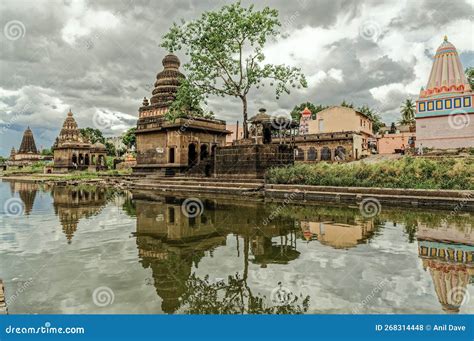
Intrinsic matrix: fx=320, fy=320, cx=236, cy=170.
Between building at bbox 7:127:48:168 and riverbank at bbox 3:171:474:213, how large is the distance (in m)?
59.5

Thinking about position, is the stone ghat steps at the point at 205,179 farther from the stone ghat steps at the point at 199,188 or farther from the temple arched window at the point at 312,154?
the temple arched window at the point at 312,154

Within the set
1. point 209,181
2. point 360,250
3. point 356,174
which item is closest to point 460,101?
point 356,174

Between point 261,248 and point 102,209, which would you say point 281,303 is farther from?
point 102,209

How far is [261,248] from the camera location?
6.25 m

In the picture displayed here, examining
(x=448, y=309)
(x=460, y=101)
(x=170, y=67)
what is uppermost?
(x=170, y=67)

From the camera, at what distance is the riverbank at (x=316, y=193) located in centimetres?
1143

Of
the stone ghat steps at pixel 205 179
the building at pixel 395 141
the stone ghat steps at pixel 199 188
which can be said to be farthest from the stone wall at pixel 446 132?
the stone ghat steps at pixel 199 188

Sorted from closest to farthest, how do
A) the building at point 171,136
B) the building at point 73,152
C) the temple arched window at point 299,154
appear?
the building at point 171,136
the temple arched window at point 299,154
the building at point 73,152

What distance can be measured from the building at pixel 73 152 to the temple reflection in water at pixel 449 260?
42821mm

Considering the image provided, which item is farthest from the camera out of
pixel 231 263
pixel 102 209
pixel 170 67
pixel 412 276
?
pixel 170 67

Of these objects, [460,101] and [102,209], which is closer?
[102,209]

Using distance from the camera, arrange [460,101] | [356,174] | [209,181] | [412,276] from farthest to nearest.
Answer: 1. [460,101]
2. [209,181]
3. [356,174]
4. [412,276]

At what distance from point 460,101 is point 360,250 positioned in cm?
2497

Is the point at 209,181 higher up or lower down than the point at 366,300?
higher up
